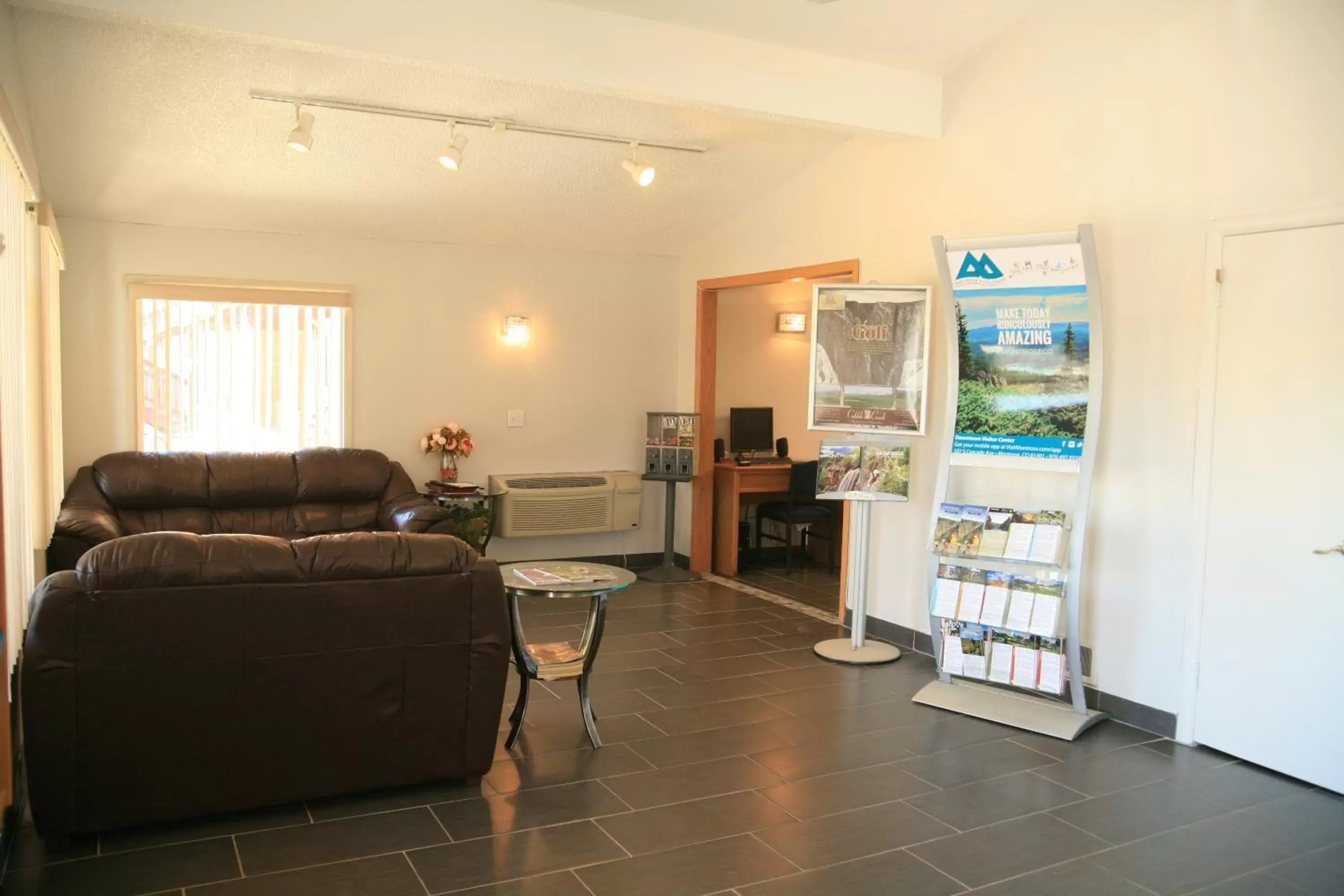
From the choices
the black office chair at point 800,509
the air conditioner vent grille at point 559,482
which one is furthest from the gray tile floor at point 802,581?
the air conditioner vent grille at point 559,482

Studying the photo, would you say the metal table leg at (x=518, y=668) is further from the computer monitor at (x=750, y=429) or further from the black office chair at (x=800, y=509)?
the computer monitor at (x=750, y=429)

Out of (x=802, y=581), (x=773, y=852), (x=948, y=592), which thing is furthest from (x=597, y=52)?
(x=802, y=581)

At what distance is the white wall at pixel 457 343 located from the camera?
638cm

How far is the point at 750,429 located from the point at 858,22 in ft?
12.9

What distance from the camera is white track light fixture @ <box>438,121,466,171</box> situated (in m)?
5.16

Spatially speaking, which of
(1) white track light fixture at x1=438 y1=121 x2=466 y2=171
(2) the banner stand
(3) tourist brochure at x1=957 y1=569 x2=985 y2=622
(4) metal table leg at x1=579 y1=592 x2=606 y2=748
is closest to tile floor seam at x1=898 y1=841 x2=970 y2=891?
(4) metal table leg at x1=579 y1=592 x2=606 y2=748

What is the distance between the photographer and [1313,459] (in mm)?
3846

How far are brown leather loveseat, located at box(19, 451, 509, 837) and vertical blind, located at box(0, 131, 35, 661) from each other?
0.41 m

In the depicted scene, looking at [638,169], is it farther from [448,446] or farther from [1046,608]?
[1046,608]

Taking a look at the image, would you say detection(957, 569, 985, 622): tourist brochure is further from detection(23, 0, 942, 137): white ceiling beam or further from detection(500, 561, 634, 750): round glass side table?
detection(23, 0, 942, 137): white ceiling beam

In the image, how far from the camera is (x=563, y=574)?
13.7 feet


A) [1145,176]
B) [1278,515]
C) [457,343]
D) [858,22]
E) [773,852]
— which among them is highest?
[858,22]

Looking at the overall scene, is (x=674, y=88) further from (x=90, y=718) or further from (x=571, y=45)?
(x=90, y=718)

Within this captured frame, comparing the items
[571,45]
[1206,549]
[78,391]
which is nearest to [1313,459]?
[1206,549]
